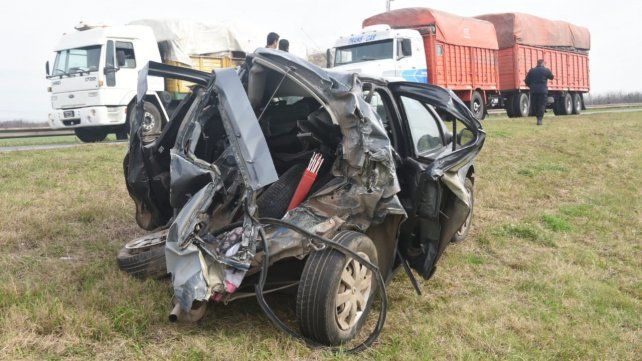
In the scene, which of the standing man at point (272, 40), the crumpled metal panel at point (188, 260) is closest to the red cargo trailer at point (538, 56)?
the standing man at point (272, 40)

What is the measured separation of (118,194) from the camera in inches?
274

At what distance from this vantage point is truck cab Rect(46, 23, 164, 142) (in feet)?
42.2

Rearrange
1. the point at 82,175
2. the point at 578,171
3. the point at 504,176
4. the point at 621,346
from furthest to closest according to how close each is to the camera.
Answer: the point at 578,171 < the point at 504,176 < the point at 82,175 < the point at 621,346

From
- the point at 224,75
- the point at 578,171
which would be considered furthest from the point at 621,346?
the point at 578,171

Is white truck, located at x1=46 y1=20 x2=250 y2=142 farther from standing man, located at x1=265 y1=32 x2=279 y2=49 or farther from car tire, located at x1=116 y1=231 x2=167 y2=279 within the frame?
car tire, located at x1=116 y1=231 x2=167 y2=279

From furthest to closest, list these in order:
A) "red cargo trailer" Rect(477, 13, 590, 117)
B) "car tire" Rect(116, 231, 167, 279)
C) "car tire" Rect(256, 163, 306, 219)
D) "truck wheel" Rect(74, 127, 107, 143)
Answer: "red cargo trailer" Rect(477, 13, 590, 117)
"truck wheel" Rect(74, 127, 107, 143)
"car tire" Rect(116, 231, 167, 279)
"car tire" Rect(256, 163, 306, 219)

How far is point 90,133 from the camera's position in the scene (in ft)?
46.5

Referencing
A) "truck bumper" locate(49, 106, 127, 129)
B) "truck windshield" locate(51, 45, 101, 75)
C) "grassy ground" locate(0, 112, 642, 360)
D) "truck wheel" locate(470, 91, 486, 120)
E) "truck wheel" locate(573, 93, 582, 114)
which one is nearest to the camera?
"grassy ground" locate(0, 112, 642, 360)

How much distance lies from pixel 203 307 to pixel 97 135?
12526 millimetres

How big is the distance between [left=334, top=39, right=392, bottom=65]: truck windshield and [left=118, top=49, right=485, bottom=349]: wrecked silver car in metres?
10.9

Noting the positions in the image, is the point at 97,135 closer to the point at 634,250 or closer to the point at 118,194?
the point at 118,194

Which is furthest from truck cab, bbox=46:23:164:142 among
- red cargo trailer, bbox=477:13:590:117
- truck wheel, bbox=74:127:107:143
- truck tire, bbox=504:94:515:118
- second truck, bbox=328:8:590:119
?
truck tire, bbox=504:94:515:118

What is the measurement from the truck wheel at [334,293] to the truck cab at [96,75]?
10.9 meters

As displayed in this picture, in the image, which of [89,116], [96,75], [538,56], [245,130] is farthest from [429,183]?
[538,56]
